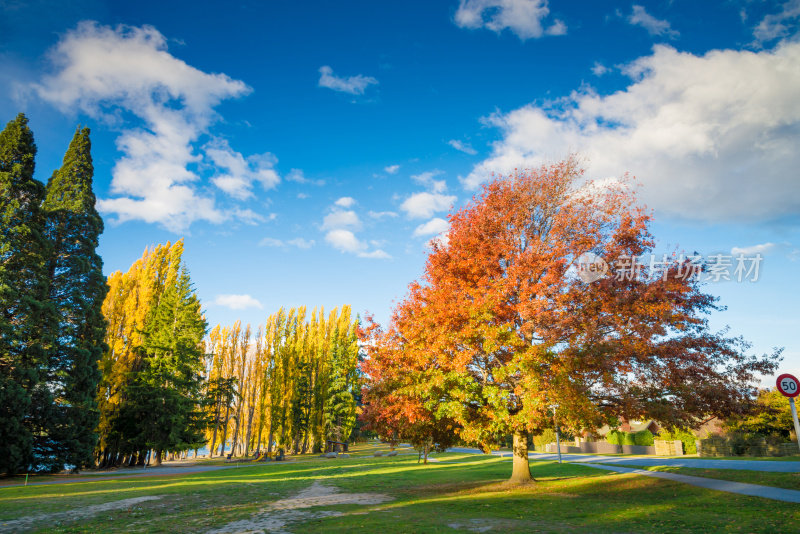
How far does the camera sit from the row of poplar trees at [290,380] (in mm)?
51188

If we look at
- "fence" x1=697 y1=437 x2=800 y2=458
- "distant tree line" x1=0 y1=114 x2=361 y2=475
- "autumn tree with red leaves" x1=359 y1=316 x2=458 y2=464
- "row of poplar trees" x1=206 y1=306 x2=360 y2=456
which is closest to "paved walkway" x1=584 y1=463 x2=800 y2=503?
"autumn tree with red leaves" x1=359 y1=316 x2=458 y2=464

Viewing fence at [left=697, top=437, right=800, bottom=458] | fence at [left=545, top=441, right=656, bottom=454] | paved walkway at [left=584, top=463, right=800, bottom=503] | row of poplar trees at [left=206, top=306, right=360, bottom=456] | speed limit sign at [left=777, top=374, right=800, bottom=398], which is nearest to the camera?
paved walkway at [left=584, top=463, right=800, bottom=503]

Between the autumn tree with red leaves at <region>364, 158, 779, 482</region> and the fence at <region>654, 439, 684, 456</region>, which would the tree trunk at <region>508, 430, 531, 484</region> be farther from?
the fence at <region>654, 439, 684, 456</region>

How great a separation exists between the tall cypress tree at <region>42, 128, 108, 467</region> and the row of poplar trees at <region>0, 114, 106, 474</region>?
55mm

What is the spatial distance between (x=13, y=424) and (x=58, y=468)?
17.0ft

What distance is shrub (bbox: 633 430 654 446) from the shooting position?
3831cm

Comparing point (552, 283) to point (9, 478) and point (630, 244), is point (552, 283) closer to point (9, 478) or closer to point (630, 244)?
point (630, 244)

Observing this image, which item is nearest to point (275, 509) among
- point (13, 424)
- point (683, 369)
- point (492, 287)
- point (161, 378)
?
point (492, 287)

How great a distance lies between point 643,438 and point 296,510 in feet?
128

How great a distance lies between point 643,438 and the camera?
38.9m

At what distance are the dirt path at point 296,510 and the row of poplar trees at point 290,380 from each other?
35.7 meters

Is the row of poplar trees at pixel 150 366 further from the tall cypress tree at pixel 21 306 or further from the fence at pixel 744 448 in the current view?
the fence at pixel 744 448

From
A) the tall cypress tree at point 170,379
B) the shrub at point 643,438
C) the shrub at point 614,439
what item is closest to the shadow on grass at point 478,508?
Answer: the tall cypress tree at point 170,379

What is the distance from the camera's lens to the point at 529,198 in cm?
1659
